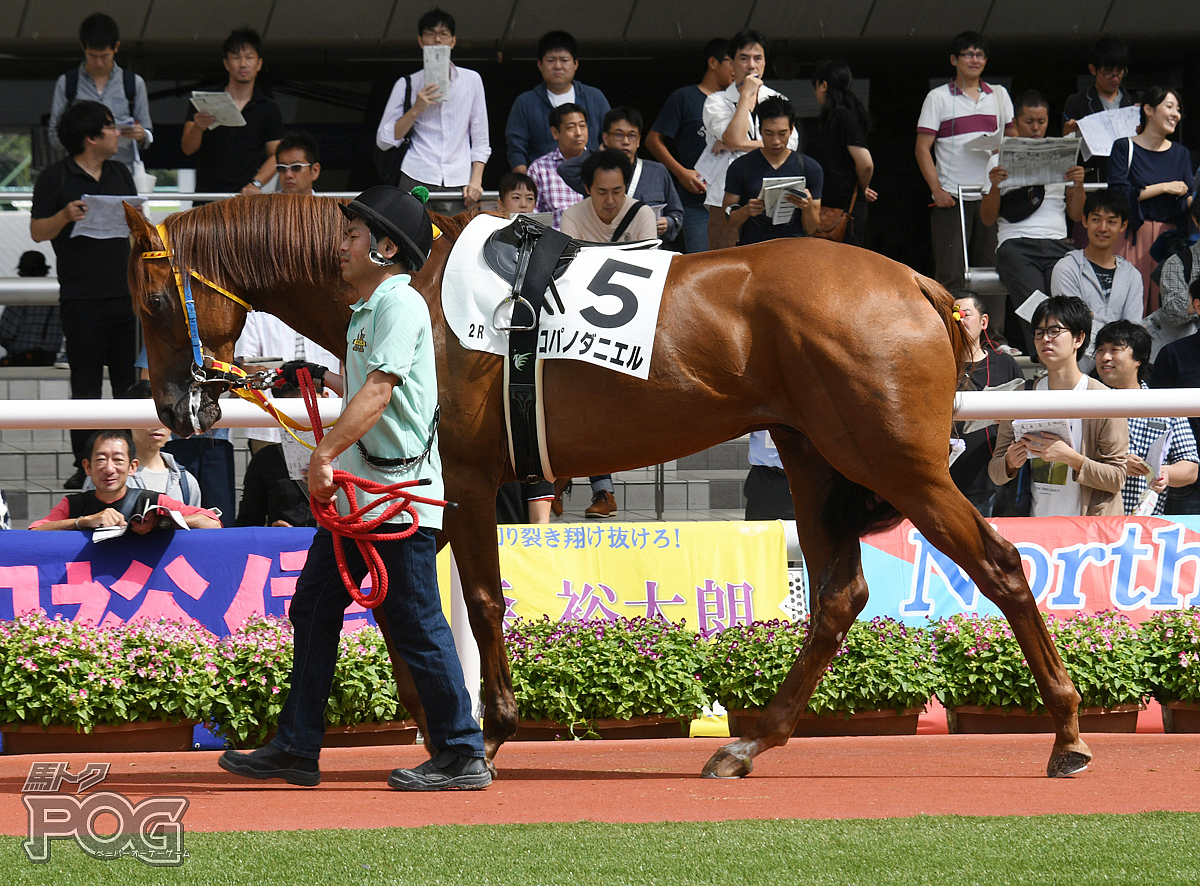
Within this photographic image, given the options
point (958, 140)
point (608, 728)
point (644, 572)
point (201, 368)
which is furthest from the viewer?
point (958, 140)

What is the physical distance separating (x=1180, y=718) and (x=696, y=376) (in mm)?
2725

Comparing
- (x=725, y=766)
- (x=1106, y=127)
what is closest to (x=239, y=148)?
(x=1106, y=127)

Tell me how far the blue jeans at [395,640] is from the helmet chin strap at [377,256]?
83cm

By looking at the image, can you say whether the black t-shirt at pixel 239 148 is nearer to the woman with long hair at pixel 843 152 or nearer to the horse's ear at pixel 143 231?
the woman with long hair at pixel 843 152

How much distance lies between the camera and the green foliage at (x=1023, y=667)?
221 inches

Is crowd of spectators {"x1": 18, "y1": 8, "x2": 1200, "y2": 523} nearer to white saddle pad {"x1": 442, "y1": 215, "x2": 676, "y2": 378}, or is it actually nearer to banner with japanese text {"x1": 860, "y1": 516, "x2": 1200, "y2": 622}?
banner with japanese text {"x1": 860, "y1": 516, "x2": 1200, "y2": 622}

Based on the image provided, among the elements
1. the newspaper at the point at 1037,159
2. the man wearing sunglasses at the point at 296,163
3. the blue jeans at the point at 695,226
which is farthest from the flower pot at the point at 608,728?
the newspaper at the point at 1037,159

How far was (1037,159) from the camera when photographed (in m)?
9.96

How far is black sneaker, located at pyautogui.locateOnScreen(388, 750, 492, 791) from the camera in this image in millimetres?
4535

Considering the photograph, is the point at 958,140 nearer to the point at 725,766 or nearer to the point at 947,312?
the point at 947,312

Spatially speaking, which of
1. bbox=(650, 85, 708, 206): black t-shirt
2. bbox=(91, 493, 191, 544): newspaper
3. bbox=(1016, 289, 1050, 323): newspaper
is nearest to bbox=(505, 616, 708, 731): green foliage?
bbox=(91, 493, 191, 544): newspaper

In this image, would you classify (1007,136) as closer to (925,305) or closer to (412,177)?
(412,177)

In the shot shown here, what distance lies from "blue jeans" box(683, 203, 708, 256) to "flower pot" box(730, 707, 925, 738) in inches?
195

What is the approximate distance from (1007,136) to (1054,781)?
7000 mm
